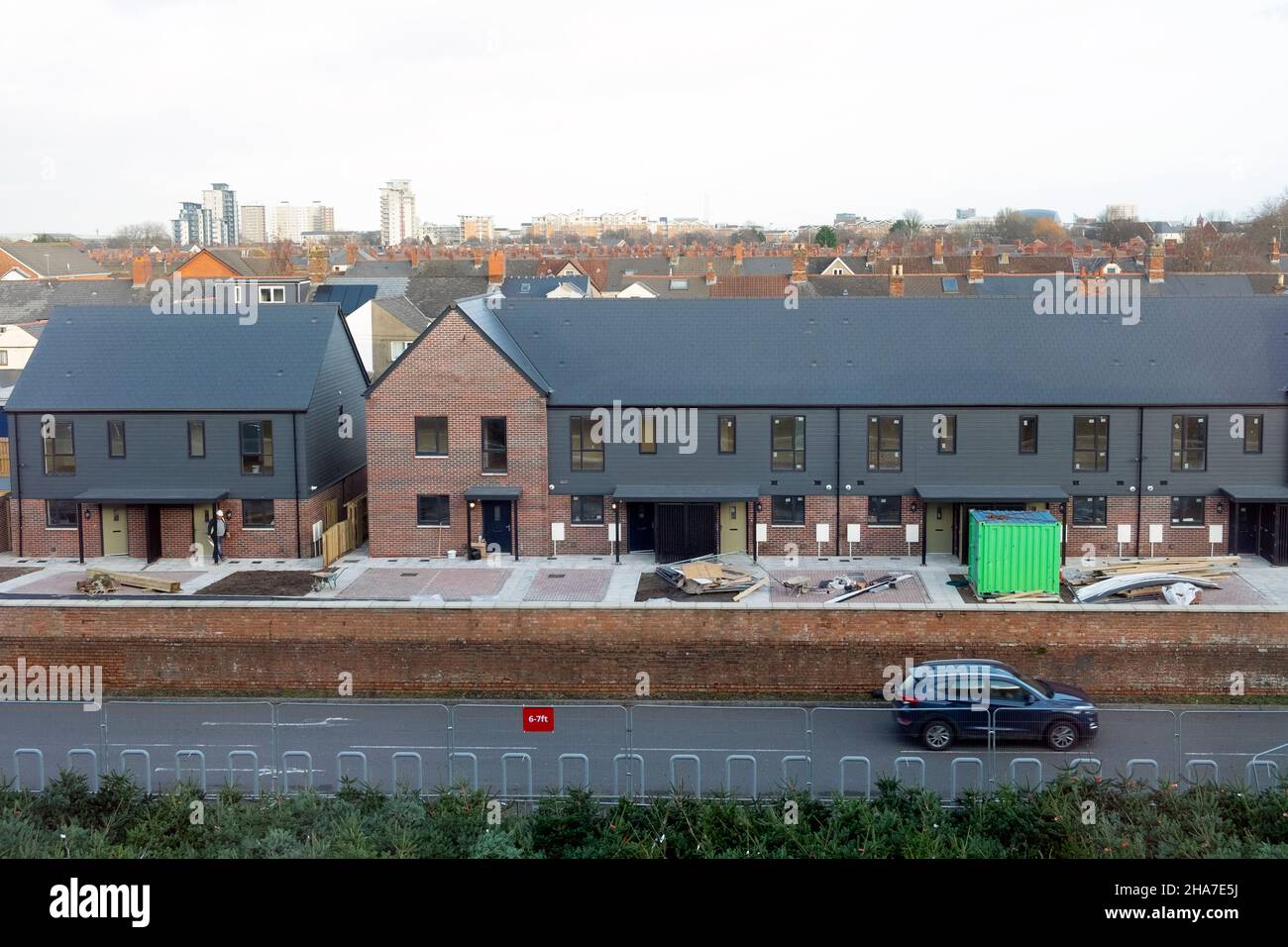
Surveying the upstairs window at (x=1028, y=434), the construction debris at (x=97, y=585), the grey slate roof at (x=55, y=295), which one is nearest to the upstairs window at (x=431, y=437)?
the construction debris at (x=97, y=585)

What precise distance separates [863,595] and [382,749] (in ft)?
41.5

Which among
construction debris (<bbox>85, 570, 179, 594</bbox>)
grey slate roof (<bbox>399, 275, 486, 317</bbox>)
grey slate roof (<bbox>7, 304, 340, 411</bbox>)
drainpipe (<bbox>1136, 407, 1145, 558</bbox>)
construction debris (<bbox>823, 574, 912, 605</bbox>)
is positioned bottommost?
construction debris (<bbox>823, 574, 912, 605</bbox>)

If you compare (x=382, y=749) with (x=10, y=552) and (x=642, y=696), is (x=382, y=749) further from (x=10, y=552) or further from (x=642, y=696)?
(x=10, y=552)

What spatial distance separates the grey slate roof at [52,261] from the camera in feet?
361

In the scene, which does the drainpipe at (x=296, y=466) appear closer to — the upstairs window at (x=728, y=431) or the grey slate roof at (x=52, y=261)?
the upstairs window at (x=728, y=431)

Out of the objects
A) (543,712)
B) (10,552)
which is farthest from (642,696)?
(10,552)

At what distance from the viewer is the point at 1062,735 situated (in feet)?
72.7

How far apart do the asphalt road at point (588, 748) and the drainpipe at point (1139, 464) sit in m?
9.87

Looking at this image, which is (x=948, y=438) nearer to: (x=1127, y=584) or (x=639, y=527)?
(x=1127, y=584)

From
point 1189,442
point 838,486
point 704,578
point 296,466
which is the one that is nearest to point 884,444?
point 838,486

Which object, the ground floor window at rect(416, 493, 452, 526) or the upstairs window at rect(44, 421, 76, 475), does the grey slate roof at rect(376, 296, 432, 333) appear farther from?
the ground floor window at rect(416, 493, 452, 526)

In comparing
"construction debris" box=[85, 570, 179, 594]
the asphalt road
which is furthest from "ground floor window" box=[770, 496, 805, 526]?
"construction debris" box=[85, 570, 179, 594]

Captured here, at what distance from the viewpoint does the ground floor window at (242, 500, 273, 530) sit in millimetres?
35406

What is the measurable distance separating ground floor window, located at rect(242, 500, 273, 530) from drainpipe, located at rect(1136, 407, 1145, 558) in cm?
2354
